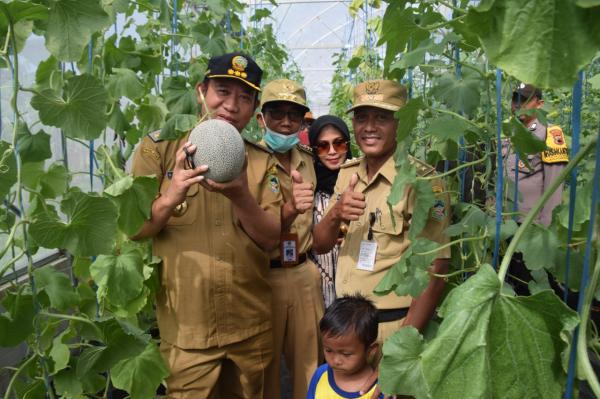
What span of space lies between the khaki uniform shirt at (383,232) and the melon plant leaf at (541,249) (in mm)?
563

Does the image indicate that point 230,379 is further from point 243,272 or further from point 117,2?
point 117,2

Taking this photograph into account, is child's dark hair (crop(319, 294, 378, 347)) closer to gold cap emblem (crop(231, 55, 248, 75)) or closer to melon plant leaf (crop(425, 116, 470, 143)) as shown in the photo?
melon plant leaf (crop(425, 116, 470, 143))

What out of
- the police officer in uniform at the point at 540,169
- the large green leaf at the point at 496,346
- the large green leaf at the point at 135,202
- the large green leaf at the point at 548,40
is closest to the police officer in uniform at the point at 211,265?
the large green leaf at the point at 135,202

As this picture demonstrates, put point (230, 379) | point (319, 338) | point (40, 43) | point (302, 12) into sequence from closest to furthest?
point (230, 379) → point (319, 338) → point (40, 43) → point (302, 12)

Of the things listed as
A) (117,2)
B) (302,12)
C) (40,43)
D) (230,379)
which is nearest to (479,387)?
(230,379)

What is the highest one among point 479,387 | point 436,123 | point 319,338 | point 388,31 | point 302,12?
point 302,12

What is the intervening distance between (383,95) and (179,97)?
0.79 m

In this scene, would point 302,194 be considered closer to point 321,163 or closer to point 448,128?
point 448,128

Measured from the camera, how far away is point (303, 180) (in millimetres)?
2113

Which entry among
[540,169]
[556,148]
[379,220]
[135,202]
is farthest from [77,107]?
[540,169]

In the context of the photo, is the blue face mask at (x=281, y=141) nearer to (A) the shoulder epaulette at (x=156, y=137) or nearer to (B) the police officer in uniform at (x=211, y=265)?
(B) the police officer in uniform at (x=211, y=265)

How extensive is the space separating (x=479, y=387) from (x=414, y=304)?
3.67ft

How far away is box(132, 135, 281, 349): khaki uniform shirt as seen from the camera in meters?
1.71

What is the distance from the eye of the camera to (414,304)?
5.60ft
